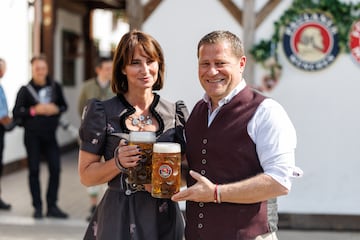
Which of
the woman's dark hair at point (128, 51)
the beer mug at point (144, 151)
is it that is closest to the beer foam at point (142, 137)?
the beer mug at point (144, 151)

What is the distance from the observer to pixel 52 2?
1080 centimetres

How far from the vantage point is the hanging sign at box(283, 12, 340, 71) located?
575 centimetres

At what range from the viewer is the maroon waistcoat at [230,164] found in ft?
7.49

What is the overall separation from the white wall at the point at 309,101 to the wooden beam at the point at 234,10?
1.5 inches

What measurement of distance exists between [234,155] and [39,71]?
4760mm

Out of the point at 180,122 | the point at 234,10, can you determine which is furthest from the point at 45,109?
the point at 180,122

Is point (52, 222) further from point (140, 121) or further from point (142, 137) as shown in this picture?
point (142, 137)

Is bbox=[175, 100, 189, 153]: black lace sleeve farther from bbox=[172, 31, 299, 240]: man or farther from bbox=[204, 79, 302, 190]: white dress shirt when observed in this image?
bbox=[204, 79, 302, 190]: white dress shirt

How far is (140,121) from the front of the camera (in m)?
2.66

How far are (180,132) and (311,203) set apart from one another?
355 centimetres

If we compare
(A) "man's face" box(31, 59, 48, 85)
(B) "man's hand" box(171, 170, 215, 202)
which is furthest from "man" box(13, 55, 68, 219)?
(B) "man's hand" box(171, 170, 215, 202)

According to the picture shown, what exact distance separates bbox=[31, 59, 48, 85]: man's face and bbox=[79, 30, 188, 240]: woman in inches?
163

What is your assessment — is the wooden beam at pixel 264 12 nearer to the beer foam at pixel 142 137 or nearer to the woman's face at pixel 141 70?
the woman's face at pixel 141 70

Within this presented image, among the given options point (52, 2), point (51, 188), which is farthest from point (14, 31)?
point (51, 188)
